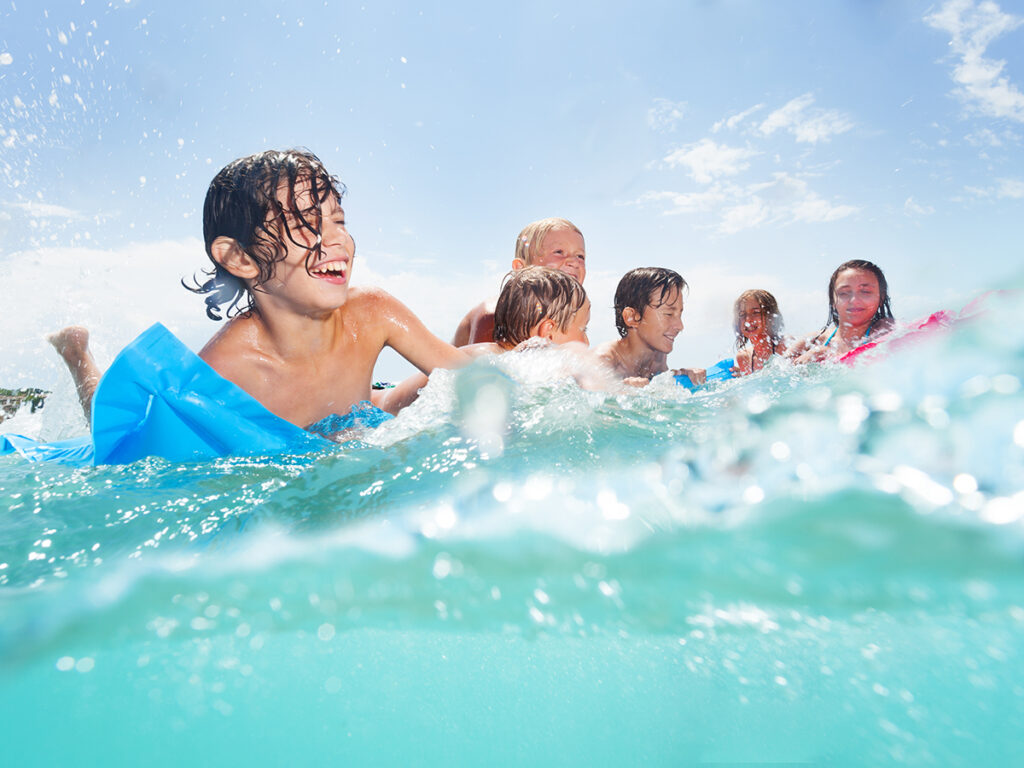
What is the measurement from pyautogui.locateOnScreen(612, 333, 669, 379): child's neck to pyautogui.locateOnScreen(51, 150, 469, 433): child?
8.06 ft

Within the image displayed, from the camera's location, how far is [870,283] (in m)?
6.21

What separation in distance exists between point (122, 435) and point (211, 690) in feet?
5.02

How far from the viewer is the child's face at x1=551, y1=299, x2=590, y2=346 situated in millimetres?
4461

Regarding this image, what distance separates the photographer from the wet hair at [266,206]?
3154mm

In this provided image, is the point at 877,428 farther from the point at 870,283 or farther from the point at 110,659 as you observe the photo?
the point at 870,283

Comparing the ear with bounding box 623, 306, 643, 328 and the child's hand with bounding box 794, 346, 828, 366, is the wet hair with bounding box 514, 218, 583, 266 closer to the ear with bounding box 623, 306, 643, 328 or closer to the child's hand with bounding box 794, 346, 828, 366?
the ear with bounding box 623, 306, 643, 328

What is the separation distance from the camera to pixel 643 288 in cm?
568

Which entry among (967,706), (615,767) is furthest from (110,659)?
(967,706)

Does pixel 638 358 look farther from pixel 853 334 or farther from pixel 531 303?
pixel 853 334

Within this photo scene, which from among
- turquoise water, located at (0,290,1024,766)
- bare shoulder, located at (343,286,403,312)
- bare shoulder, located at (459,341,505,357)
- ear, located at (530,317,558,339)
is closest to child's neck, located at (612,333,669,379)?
ear, located at (530,317,558,339)

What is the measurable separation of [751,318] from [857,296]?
1180 millimetres

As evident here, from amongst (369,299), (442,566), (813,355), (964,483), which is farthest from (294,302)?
(813,355)

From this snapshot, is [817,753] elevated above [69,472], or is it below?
below

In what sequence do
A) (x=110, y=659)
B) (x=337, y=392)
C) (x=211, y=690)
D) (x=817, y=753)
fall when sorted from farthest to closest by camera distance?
(x=337, y=392), (x=110, y=659), (x=211, y=690), (x=817, y=753)
